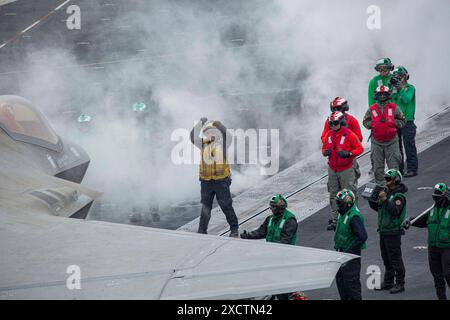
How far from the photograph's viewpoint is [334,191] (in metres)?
15.0

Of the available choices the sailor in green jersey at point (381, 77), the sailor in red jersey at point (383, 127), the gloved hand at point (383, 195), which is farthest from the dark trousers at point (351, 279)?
the sailor in green jersey at point (381, 77)

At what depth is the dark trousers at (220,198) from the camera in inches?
600

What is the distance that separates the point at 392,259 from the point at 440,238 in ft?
3.47

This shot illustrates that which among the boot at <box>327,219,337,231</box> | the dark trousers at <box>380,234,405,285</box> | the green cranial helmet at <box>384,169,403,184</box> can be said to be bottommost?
the dark trousers at <box>380,234,405,285</box>

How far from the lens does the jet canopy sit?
37.7ft

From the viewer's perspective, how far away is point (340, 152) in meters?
14.5

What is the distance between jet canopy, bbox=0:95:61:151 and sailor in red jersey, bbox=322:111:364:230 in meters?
4.57

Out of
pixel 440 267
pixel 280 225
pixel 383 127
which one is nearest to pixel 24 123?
pixel 280 225

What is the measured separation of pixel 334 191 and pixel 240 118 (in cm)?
795

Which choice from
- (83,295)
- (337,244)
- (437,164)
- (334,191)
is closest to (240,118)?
(437,164)

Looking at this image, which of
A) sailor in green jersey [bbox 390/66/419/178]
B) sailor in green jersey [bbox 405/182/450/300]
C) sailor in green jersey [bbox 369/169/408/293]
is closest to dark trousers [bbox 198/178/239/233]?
sailor in green jersey [bbox 390/66/419/178]

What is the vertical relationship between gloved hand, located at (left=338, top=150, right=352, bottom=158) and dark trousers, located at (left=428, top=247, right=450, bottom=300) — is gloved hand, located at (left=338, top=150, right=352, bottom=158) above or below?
above

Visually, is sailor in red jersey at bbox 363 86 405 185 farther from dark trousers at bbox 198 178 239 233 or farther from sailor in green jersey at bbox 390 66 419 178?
dark trousers at bbox 198 178 239 233
